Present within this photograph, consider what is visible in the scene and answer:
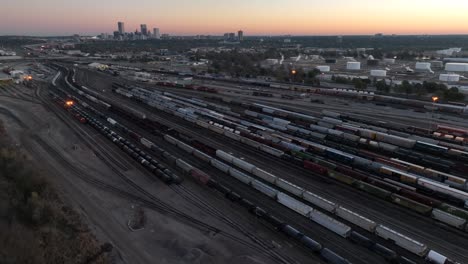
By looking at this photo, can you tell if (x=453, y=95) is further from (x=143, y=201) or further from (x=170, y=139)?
(x=143, y=201)

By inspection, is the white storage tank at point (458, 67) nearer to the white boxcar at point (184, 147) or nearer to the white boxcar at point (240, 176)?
the white boxcar at point (184, 147)

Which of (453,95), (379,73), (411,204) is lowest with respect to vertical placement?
(411,204)

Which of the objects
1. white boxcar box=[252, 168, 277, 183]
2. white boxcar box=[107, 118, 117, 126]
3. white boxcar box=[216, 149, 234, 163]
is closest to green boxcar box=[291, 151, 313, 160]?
white boxcar box=[252, 168, 277, 183]

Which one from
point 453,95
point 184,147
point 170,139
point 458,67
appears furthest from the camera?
point 458,67

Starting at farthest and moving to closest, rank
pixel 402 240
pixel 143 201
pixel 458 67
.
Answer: pixel 458 67 → pixel 143 201 → pixel 402 240

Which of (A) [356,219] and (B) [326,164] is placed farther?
(B) [326,164]

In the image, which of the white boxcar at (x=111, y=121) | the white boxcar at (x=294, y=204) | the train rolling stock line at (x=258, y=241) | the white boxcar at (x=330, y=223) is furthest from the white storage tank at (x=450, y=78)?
the train rolling stock line at (x=258, y=241)

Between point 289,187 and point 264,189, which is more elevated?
point 289,187

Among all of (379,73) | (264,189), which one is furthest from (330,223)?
(379,73)
